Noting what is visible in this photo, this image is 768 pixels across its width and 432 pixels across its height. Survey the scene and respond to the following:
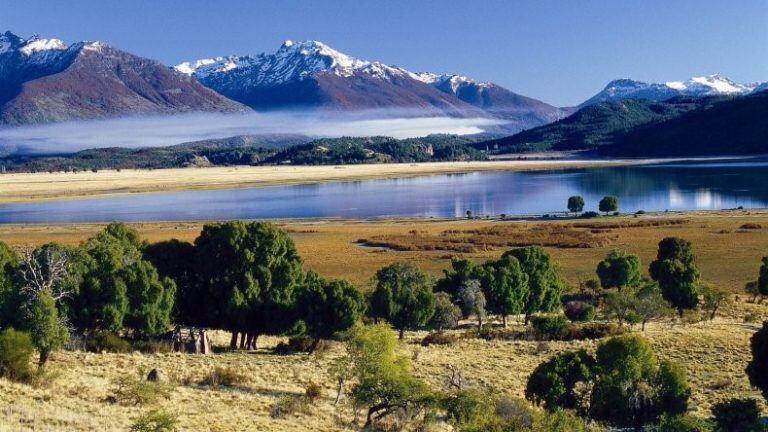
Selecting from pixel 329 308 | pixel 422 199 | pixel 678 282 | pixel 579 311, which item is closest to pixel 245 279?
pixel 329 308

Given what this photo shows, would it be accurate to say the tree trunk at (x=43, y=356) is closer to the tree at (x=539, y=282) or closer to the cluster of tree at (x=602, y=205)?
the tree at (x=539, y=282)

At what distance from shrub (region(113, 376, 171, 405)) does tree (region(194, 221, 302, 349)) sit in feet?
32.4

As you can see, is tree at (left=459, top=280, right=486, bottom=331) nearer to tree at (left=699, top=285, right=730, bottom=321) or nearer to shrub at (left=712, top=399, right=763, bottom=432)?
tree at (left=699, top=285, right=730, bottom=321)

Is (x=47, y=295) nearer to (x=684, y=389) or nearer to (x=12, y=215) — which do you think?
(x=684, y=389)

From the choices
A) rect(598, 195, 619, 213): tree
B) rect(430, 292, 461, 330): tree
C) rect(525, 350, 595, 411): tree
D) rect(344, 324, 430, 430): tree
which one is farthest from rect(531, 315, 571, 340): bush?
rect(598, 195, 619, 213): tree

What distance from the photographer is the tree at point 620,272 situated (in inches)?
1804

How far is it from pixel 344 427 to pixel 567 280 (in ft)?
113

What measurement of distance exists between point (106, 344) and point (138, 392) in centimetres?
958

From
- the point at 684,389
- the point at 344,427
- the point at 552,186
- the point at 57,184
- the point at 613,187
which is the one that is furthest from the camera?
the point at 57,184

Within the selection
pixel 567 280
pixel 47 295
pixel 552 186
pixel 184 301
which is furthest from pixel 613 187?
pixel 47 295

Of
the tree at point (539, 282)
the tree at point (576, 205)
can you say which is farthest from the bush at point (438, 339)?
the tree at point (576, 205)

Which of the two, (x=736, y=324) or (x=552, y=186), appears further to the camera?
(x=552, y=186)

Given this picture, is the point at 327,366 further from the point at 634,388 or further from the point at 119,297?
the point at 634,388

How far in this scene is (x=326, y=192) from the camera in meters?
160
